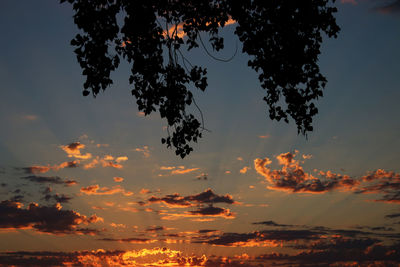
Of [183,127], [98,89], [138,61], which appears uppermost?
[138,61]

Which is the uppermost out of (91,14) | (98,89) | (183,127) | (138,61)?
(91,14)

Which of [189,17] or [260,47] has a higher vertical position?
[189,17]

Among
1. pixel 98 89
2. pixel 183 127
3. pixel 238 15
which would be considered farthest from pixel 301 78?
pixel 98 89

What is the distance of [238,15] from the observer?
15.0m

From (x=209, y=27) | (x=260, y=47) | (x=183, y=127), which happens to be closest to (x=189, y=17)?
(x=209, y=27)

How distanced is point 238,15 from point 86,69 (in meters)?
5.68

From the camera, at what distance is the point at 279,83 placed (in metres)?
15.7

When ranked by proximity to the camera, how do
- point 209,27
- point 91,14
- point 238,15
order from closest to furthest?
point 91,14
point 238,15
point 209,27

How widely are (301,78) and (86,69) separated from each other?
772 centimetres

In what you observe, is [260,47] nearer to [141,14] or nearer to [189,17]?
[189,17]

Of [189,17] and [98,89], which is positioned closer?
[98,89]

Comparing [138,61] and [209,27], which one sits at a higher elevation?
[209,27]

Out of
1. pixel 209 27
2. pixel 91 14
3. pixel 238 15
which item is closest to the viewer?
pixel 91 14

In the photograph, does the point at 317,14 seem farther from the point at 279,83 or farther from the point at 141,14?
the point at 141,14
